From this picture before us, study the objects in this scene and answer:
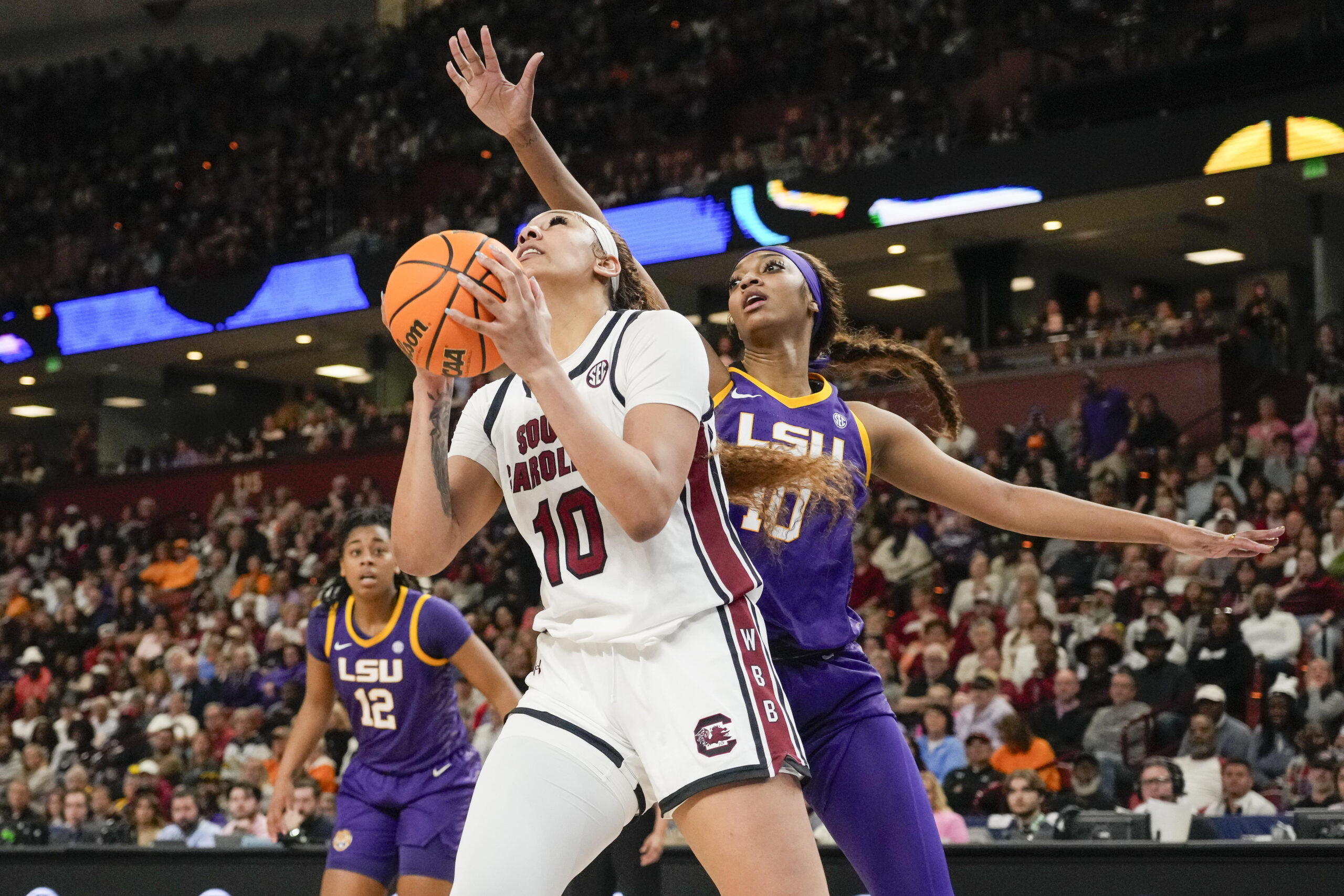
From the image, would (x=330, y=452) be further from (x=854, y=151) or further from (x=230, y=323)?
(x=854, y=151)

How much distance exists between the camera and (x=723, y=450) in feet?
12.3

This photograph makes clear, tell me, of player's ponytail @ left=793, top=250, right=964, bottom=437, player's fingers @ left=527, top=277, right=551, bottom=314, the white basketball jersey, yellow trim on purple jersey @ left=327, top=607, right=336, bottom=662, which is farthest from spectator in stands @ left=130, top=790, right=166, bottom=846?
player's fingers @ left=527, top=277, right=551, bottom=314

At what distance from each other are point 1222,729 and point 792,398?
6.72m

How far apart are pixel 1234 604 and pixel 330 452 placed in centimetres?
1372

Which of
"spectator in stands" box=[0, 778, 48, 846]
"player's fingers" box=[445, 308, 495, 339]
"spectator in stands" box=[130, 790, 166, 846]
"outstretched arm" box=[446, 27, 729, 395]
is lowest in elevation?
"spectator in stands" box=[0, 778, 48, 846]

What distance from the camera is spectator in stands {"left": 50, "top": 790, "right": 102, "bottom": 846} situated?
1009 cm

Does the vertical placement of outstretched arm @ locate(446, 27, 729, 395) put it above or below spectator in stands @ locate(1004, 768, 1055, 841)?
above

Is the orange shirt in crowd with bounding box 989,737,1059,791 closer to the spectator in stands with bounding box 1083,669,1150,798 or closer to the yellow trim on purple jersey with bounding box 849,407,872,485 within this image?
the spectator in stands with bounding box 1083,669,1150,798

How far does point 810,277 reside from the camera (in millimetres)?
4105

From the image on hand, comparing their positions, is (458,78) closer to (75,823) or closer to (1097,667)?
(1097,667)

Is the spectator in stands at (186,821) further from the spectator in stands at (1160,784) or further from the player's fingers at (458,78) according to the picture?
the player's fingers at (458,78)

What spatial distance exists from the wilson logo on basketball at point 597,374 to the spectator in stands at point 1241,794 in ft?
22.3

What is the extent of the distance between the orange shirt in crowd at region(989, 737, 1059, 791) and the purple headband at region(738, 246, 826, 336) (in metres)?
6.10

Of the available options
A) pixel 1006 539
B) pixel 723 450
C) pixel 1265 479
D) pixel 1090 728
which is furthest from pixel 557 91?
pixel 723 450
